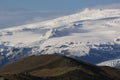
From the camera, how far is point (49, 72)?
196m

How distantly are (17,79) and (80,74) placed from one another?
42.5 metres

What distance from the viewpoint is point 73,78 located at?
173 metres

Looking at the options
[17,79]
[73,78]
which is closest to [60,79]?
[73,78]

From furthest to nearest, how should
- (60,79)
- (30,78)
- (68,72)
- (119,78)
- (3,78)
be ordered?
1. (119,78)
2. (68,72)
3. (60,79)
4. (30,78)
5. (3,78)

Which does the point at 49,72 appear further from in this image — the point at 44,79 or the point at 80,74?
the point at 44,79

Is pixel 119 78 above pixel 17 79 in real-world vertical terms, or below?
below

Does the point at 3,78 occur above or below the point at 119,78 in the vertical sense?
above

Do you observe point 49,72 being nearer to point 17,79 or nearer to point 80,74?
point 80,74

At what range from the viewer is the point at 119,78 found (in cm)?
19512

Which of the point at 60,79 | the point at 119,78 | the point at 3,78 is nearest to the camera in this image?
the point at 3,78

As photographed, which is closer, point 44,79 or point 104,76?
point 44,79

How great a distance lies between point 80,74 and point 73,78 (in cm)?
1039

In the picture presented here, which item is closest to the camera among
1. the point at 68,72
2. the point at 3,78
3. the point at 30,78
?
the point at 3,78

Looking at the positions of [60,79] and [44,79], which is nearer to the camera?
[44,79]
